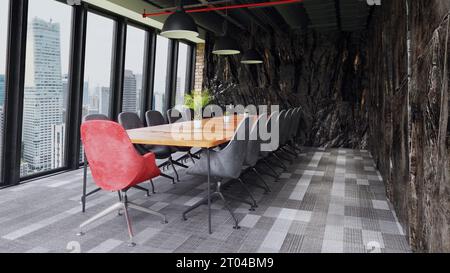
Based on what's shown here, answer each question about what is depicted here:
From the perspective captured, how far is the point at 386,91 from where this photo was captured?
4.28 metres

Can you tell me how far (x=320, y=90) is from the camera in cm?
829

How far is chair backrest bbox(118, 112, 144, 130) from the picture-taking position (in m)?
4.37

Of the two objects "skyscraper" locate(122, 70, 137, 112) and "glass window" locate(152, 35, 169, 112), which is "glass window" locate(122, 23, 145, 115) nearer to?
"skyscraper" locate(122, 70, 137, 112)

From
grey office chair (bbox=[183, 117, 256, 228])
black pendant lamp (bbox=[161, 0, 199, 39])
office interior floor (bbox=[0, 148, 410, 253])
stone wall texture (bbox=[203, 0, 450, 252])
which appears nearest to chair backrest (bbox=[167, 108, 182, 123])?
office interior floor (bbox=[0, 148, 410, 253])

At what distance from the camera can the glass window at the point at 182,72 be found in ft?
28.4

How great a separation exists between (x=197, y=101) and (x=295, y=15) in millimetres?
3200

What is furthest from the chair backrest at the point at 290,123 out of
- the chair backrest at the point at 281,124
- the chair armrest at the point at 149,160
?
the chair armrest at the point at 149,160

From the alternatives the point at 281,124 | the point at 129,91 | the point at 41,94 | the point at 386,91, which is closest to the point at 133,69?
the point at 129,91

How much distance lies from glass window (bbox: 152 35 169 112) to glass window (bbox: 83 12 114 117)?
1.57 meters
